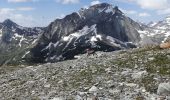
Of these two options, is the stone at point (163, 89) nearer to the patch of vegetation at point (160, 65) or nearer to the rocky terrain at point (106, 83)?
the rocky terrain at point (106, 83)

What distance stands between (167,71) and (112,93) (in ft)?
16.3

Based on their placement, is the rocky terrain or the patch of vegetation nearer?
the rocky terrain

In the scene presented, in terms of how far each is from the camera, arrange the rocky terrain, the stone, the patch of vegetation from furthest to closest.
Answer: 1. the patch of vegetation
2. the rocky terrain
3. the stone

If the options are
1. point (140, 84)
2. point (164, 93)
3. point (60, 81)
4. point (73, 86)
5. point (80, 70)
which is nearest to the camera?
point (164, 93)

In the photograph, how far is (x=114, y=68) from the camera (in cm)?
2583

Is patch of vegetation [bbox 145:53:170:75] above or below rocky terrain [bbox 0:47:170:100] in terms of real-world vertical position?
above

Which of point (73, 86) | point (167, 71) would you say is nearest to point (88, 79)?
point (73, 86)

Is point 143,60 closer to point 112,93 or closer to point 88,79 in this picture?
point 88,79

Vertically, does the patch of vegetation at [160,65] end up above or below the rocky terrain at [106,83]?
above

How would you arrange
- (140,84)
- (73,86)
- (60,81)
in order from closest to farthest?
(140,84) < (73,86) < (60,81)

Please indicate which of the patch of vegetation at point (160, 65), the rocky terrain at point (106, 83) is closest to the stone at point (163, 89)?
the rocky terrain at point (106, 83)

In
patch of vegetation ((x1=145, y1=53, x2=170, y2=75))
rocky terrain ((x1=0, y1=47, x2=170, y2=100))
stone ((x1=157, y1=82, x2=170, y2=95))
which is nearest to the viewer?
stone ((x1=157, y1=82, x2=170, y2=95))

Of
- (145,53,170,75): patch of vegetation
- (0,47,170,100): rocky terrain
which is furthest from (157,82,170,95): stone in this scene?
(145,53,170,75): patch of vegetation

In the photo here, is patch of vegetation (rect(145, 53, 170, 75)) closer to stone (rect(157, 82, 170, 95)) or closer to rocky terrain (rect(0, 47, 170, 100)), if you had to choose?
rocky terrain (rect(0, 47, 170, 100))
